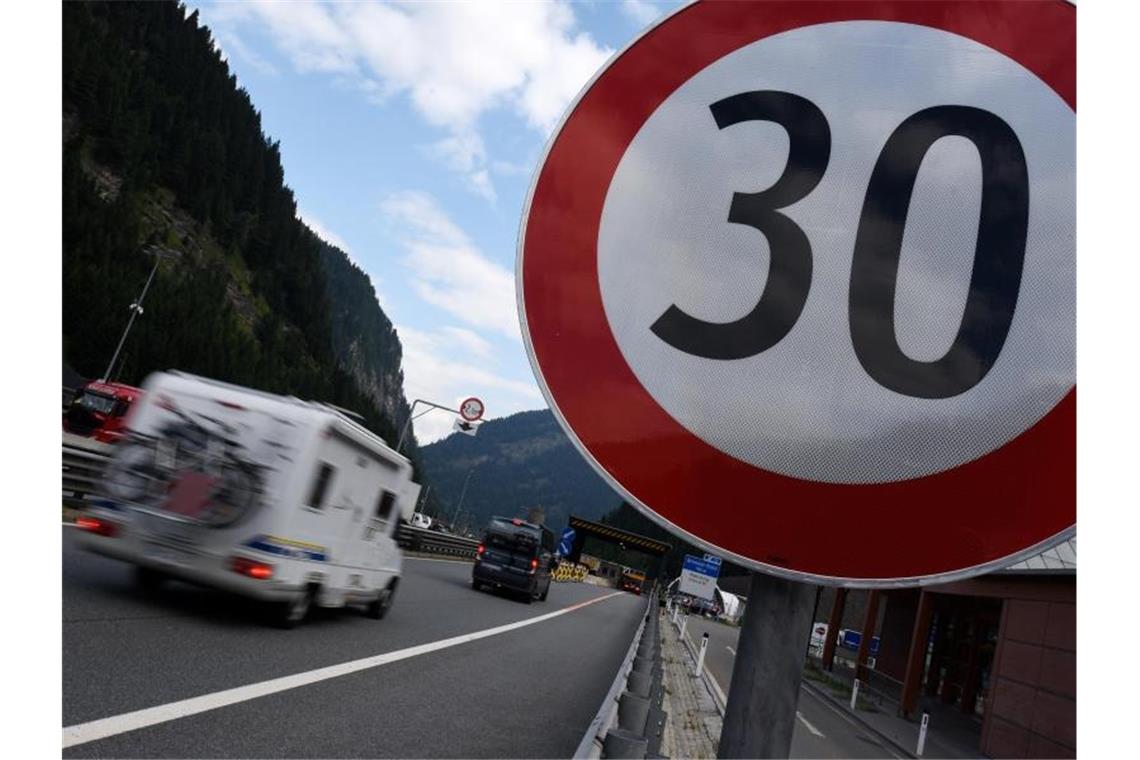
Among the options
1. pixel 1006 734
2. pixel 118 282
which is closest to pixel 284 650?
pixel 1006 734

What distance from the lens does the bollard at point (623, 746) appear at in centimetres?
397

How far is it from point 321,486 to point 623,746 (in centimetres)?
808

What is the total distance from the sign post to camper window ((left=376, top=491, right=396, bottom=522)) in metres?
13.0

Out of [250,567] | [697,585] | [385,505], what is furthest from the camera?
[697,585]

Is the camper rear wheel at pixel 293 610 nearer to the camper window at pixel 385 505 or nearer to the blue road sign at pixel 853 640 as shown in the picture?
the camper window at pixel 385 505

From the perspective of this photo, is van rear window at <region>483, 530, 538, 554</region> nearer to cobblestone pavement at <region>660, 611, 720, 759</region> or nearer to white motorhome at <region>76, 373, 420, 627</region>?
cobblestone pavement at <region>660, 611, 720, 759</region>

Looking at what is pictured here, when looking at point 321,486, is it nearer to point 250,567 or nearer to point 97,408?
point 250,567

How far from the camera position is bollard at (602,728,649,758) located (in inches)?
156

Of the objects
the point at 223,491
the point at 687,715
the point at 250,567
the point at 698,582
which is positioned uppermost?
the point at 698,582

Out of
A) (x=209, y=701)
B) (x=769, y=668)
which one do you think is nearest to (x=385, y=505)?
(x=209, y=701)

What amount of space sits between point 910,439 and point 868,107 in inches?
17.9

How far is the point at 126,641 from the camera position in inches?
325

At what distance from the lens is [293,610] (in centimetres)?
1123

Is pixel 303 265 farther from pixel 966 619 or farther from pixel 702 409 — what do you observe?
pixel 702 409
